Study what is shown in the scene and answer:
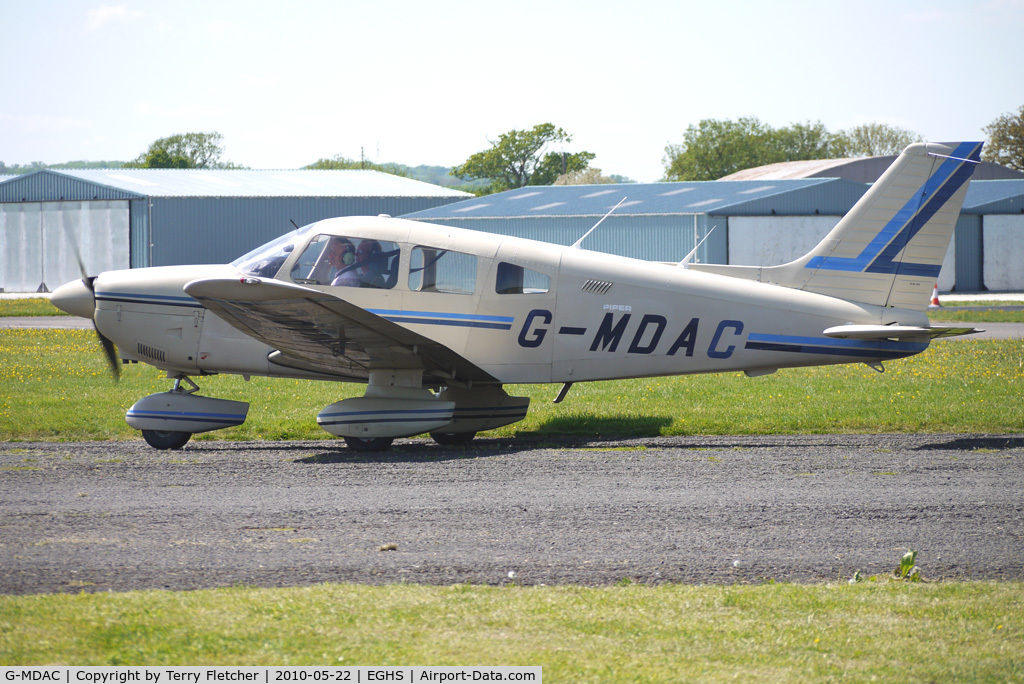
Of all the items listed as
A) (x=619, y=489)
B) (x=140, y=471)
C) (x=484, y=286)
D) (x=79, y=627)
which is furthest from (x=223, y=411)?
(x=79, y=627)

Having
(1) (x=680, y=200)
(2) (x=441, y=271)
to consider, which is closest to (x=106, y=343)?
(2) (x=441, y=271)

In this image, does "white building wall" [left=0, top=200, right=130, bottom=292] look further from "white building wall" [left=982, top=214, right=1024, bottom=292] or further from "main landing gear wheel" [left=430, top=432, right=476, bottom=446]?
"main landing gear wheel" [left=430, top=432, right=476, bottom=446]

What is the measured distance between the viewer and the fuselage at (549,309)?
36.2ft

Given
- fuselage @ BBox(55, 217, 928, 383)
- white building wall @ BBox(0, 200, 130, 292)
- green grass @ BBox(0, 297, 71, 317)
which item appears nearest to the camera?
fuselage @ BBox(55, 217, 928, 383)

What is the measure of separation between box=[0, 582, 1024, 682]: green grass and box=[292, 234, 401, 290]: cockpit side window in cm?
564

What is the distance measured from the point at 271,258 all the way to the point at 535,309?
297cm

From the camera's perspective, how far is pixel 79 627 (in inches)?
198

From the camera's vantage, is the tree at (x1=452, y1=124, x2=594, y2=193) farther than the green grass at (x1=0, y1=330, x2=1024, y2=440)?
Yes

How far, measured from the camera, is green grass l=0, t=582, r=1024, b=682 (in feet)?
15.3

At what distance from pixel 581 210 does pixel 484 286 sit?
107ft

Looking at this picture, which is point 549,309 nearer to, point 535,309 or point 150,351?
point 535,309

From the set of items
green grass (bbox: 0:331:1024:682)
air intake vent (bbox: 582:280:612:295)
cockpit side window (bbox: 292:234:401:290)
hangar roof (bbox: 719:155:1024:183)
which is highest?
hangar roof (bbox: 719:155:1024:183)

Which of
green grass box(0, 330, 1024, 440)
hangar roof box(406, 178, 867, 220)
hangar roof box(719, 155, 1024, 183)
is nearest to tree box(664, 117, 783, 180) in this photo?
hangar roof box(719, 155, 1024, 183)

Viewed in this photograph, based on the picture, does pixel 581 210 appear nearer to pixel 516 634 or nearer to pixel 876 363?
pixel 876 363
